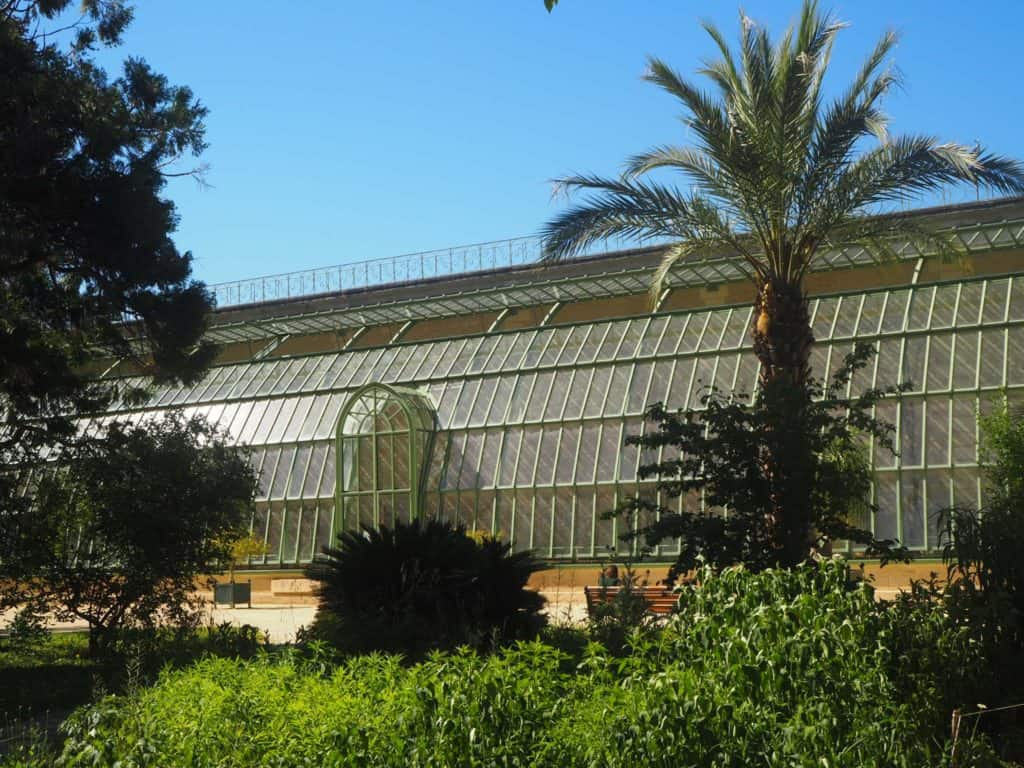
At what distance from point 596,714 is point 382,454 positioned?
2555 cm

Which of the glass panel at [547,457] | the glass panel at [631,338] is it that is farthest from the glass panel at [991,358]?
the glass panel at [547,457]

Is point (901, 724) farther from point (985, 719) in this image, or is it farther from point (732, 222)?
point (732, 222)

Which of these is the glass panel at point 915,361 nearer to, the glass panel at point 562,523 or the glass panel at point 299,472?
the glass panel at point 562,523

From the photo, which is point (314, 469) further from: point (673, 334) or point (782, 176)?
point (782, 176)

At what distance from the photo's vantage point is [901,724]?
696 cm

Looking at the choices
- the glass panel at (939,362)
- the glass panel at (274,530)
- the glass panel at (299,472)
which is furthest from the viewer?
the glass panel at (299,472)

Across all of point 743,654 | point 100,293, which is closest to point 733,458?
point 743,654

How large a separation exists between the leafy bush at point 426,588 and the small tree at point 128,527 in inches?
156

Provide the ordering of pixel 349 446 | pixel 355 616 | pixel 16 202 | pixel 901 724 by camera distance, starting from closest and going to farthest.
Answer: pixel 901 724
pixel 355 616
pixel 16 202
pixel 349 446

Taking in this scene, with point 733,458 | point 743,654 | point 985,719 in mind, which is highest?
point 733,458

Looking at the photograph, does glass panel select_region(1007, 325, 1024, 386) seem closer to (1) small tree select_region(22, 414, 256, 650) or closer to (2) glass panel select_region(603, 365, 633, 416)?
(2) glass panel select_region(603, 365, 633, 416)

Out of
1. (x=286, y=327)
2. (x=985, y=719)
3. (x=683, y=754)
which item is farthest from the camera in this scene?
(x=286, y=327)

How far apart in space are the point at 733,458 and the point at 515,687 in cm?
813

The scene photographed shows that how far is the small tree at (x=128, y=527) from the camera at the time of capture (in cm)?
1742
